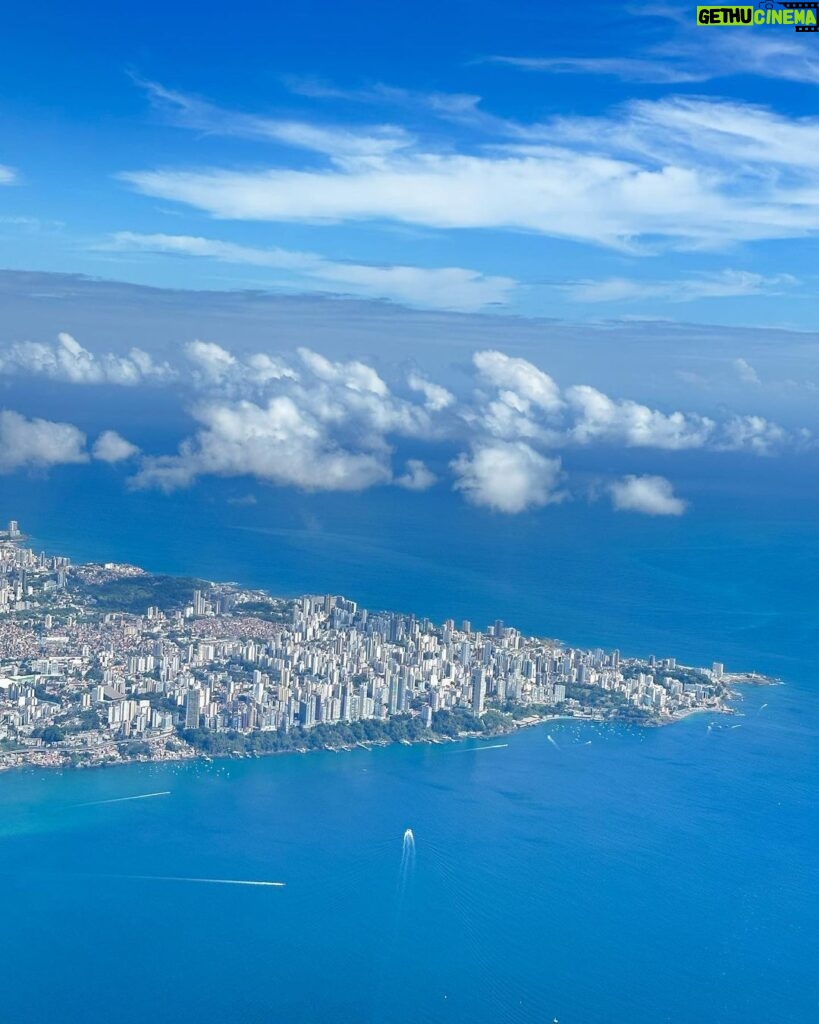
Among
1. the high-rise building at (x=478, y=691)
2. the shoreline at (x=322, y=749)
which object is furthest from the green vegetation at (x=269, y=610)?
the shoreline at (x=322, y=749)

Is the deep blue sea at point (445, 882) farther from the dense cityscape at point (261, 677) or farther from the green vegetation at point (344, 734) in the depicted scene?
the dense cityscape at point (261, 677)

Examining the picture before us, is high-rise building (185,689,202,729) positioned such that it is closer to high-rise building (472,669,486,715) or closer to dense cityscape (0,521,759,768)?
dense cityscape (0,521,759,768)

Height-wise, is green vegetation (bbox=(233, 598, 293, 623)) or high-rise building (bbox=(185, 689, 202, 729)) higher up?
green vegetation (bbox=(233, 598, 293, 623))

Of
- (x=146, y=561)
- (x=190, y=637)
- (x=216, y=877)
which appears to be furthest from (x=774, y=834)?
(x=146, y=561)

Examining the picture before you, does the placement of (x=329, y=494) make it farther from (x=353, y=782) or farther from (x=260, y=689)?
(x=353, y=782)

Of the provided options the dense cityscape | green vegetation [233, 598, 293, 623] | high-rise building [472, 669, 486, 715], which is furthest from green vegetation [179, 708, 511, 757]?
green vegetation [233, 598, 293, 623]

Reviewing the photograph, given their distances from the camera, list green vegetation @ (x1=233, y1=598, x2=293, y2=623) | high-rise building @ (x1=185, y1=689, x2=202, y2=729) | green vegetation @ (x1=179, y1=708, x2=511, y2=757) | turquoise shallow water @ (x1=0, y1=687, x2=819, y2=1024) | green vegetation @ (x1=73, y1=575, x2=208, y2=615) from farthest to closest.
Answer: green vegetation @ (x1=73, y1=575, x2=208, y2=615) → green vegetation @ (x1=233, y1=598, x2=293, y2=623) → high-rise building @ (x1=185, y1=689, x2=202, y2=729) → green vegetation @ (x1=179, y1=708, x2=511, y2=757) → turquoise shallow water @ (x1=0, y1=687, x2=819, y2=1024)
